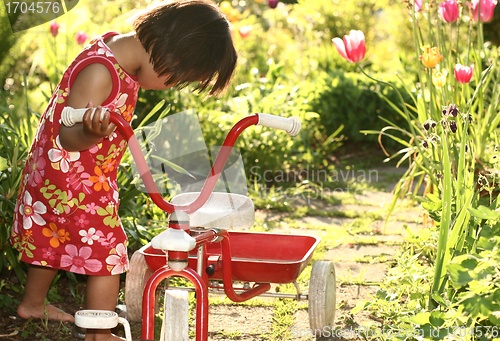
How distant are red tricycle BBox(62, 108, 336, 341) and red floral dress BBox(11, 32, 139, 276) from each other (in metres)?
0.19

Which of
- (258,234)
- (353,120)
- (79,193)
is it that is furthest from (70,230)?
(353,120)

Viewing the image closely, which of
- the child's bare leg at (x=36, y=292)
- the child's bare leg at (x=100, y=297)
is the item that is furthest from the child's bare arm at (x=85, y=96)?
the child's bare leg at (x=36, y=292)

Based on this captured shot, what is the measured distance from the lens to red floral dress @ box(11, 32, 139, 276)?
5.67 ft

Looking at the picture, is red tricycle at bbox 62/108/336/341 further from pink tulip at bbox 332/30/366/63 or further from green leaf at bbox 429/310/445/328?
pink tulip at bbox 332/30/366/63

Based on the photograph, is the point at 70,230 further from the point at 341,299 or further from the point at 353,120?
the point at 353,120

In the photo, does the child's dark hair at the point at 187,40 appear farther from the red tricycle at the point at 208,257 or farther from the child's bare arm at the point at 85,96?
the red tricycle at the point at 208,257

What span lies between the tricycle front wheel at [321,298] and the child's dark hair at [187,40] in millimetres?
838

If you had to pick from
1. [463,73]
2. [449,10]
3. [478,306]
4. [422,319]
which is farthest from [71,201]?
[449,10]

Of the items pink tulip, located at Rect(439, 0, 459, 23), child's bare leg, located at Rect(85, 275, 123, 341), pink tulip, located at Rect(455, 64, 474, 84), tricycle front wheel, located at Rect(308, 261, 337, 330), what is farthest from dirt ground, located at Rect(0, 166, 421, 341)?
pink tulip, located at Rect(439, 0, 459, 23)

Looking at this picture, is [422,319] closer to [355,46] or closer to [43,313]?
[355,46]

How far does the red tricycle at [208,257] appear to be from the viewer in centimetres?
124

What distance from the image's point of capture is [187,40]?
152 centimetres

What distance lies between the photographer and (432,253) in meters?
2.42

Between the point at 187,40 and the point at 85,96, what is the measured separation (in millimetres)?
371
